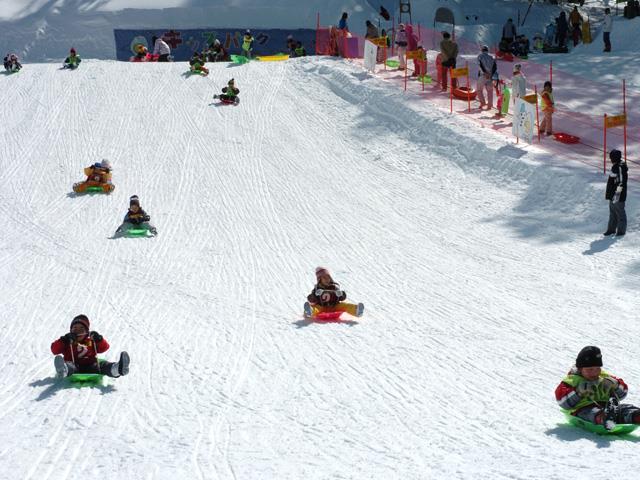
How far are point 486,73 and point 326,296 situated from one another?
1214 centimetres

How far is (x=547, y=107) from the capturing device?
68.5 feet

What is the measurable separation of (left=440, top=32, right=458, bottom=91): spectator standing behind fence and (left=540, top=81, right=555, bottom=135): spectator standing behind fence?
4.58 m

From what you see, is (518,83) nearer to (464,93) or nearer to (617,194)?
(464,93)

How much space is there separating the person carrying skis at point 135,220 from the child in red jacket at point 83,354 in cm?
733

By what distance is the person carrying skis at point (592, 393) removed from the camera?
829cm

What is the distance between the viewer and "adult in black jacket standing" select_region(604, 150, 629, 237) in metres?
15.5

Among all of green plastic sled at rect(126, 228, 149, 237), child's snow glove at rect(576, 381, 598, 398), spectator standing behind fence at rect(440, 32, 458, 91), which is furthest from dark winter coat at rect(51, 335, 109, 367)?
spectator standing behind fence at rect(440, 32, 458, 91)

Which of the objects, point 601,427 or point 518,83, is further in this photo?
point 518,83

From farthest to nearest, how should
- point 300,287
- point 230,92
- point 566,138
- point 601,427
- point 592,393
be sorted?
point 230,92, point 566,138, point 300,287, point 592,393, point 601,427

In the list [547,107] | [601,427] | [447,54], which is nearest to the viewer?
[601,427]

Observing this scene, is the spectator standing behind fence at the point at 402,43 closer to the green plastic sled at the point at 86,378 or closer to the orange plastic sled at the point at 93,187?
the orange plastic sled at the point at 93,187

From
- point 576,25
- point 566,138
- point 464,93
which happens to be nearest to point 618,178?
point 566,138

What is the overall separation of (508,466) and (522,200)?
11.6 metres

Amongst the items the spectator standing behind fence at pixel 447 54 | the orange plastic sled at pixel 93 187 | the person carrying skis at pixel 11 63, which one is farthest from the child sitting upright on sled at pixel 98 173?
the person carrying skis at pixel 11 63
